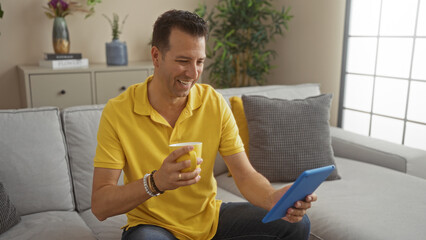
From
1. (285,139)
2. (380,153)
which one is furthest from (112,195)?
(380,153)

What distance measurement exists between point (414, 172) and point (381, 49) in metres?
1.24

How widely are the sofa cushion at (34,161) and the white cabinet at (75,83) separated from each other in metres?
1.23

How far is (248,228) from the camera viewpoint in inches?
54.2

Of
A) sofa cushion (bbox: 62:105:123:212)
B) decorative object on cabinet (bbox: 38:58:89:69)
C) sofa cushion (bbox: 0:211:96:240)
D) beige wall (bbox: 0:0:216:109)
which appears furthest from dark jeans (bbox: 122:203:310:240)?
beige wall (bbox: 0:0:216:109)

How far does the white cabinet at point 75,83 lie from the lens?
9.51 feet

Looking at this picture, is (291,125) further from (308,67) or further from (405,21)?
(308,67)

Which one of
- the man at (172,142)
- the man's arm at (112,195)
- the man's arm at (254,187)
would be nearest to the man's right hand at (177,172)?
the man's arm at (112,195)

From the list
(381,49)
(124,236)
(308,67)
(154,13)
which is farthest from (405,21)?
(124,236)

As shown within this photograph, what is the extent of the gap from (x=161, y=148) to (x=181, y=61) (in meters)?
0.31

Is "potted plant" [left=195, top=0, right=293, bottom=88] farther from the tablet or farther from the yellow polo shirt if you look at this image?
the tablet

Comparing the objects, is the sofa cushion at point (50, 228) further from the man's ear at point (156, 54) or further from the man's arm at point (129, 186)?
the man's ear at point (156, 54)

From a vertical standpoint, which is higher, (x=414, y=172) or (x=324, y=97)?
(x=324, y=97)

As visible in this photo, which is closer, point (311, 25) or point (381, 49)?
point (381, 49)

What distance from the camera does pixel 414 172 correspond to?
217cm
